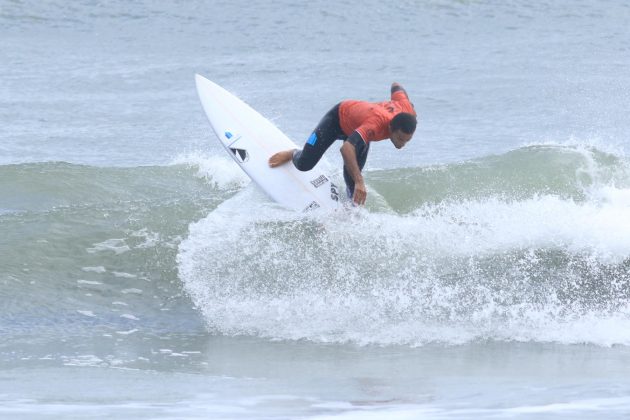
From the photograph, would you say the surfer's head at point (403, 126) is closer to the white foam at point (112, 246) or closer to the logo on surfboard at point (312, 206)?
the logo on surfboard at point (312, 206)

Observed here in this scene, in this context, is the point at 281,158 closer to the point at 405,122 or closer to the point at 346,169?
the point at 346,169

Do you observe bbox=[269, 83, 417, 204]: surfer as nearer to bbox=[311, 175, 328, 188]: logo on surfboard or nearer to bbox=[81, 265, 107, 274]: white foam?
bbox=[311, 175, 328, 188]: logo on surfboard

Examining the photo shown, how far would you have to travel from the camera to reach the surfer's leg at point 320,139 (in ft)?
27.5

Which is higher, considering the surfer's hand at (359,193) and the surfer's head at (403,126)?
the surfer's head at (403,126)

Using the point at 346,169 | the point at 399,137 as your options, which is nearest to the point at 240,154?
the point at 346,169

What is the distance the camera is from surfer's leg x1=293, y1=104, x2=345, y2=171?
8.38m

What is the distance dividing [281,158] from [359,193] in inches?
57.1

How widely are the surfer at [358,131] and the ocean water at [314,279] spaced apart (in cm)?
47

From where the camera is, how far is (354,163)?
25.5 feet

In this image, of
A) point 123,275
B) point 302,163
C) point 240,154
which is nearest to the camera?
point 123,275

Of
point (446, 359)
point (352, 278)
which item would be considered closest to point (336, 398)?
point (446, 359)

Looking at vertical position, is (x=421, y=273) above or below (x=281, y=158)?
below

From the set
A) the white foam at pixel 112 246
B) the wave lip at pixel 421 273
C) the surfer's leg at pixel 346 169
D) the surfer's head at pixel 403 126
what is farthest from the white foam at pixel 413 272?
the surfer's head at pixel 403 126

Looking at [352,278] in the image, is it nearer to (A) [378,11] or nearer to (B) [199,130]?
(B) [199,130]
